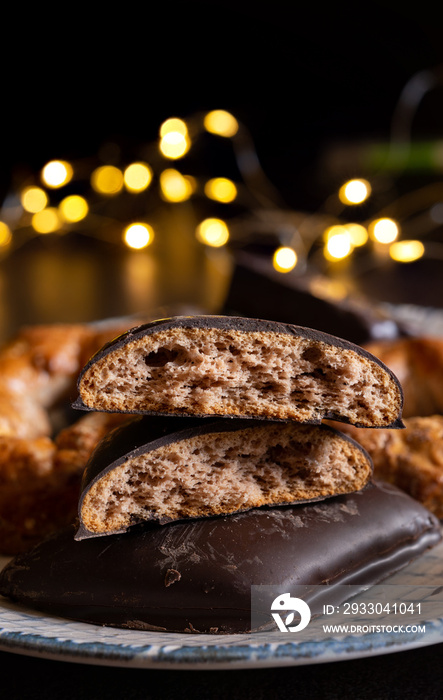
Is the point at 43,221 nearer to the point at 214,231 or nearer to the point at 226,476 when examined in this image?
the point at 214,231

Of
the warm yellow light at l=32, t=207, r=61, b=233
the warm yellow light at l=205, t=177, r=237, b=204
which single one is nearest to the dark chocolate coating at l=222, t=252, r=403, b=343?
the warm yellow light at l=205, t=177, r=237, b=204

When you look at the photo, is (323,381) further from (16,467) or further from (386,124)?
(386,124)

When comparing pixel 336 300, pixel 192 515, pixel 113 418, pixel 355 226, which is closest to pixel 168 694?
pixel 192 515

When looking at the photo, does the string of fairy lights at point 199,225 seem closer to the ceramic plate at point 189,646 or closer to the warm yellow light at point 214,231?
the warm yellow light at point 214,231

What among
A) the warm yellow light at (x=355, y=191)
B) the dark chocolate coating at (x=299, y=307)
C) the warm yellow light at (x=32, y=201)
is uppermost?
the warm yellow light at (x=32, y=201)

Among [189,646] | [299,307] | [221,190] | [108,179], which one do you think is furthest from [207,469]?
[108,179]

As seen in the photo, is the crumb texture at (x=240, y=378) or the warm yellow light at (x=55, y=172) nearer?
the crumb texture at (x=240, y=378)

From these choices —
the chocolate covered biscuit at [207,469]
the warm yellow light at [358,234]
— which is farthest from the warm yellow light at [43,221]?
the chocolate covered biscuit at [207,469]
